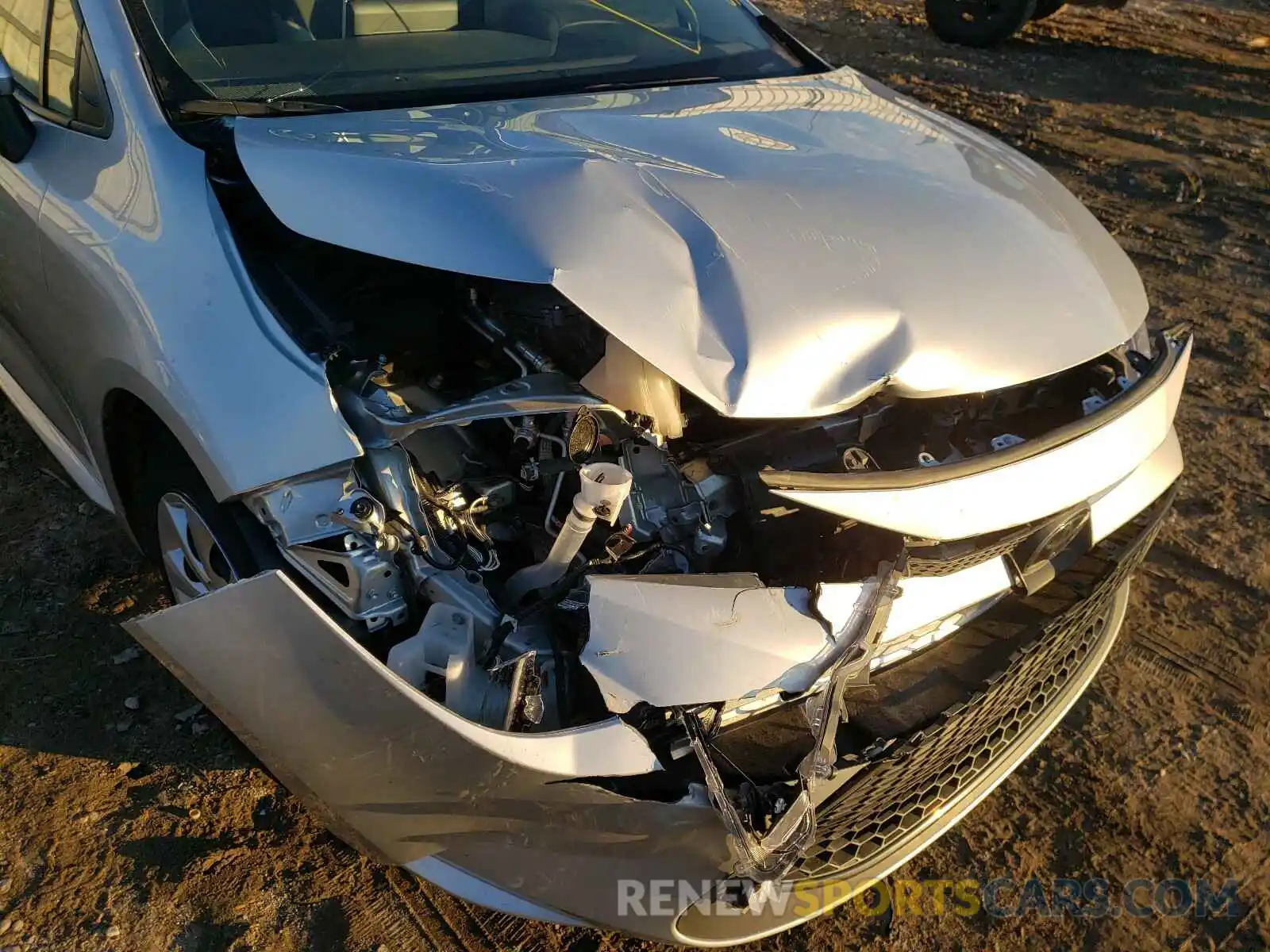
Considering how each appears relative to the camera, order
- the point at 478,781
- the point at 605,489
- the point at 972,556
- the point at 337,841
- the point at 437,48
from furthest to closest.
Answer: the point at 437,48
the point at 337,841
the point at 972,556
the point at 605,489
the point at 478,781

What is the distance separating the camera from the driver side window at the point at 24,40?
2.22 meters

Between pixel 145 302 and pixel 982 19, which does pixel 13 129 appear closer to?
pixel 145 302

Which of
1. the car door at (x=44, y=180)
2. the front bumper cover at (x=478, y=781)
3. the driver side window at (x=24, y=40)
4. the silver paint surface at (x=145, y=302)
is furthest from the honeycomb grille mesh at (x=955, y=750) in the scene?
the driver side window at (x=24, y=40)

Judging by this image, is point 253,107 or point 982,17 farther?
point 982,17

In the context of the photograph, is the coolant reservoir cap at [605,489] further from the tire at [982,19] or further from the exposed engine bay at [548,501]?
the tire at [982,19]

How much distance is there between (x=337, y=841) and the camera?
6.80 ft

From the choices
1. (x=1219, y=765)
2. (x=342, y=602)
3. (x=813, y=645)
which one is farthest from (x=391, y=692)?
(x=1219, y=765)

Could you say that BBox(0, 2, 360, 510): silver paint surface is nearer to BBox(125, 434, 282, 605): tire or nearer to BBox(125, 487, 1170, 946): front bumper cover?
BBox(125, 434, 282, 605): tire

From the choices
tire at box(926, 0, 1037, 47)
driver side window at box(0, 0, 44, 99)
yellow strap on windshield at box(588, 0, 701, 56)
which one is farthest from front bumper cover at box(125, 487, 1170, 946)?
tire at box(926, 0, 1037, 47)

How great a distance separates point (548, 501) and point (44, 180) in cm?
133

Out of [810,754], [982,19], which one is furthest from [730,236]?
[982,19]

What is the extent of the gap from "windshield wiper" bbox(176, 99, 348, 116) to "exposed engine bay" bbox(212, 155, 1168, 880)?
25 centimetres

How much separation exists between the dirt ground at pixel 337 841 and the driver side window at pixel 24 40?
121 cm

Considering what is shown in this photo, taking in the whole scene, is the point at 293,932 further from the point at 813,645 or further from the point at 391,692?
the point at 813,645
